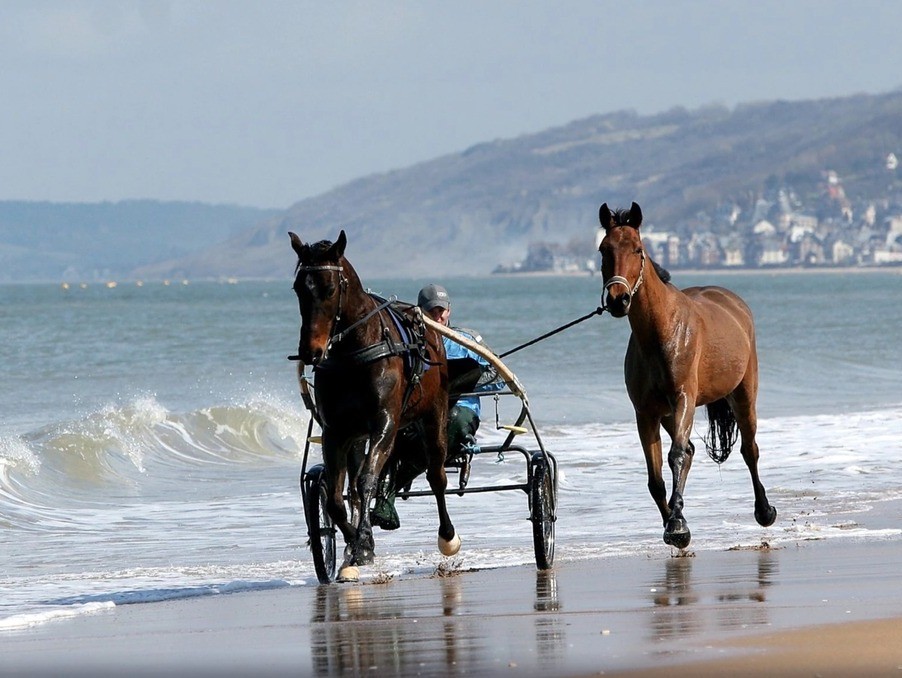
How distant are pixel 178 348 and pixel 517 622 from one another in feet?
131

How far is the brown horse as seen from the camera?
10102 millimetres

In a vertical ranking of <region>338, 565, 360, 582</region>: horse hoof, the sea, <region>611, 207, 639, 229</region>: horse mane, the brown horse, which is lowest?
the sea

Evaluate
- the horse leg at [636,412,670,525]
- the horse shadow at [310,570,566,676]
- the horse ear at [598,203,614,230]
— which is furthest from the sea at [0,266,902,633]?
the horse ear at [598,203,614,230]

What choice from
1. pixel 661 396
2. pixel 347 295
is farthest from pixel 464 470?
pixel 347 295

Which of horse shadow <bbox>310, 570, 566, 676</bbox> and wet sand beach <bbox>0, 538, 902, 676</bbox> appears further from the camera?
horse shadow <bbox>310, 570, 566, 676</bbox>

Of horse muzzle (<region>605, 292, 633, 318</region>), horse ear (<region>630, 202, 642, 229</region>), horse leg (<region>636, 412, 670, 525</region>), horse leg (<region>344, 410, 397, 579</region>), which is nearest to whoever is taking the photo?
horse leg (<region>344, 410, 397, 579</region>)

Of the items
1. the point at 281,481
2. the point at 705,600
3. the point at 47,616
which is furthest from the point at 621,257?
the point at 281,481

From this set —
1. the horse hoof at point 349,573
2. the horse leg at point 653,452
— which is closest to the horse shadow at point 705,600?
the horse leg at point 653,452

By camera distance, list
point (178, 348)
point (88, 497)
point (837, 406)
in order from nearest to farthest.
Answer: point (88, 497) < point (837, 406) < point (178, 348)

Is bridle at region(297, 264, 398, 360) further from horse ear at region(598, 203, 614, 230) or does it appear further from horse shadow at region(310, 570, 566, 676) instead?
horse ear at region(598, 203, 614, 230)

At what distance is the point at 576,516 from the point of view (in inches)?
529

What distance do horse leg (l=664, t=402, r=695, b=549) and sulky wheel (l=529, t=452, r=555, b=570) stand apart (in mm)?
676

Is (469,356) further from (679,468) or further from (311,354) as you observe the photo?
(311,354)

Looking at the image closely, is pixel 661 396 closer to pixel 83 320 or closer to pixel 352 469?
pixel 352 469
